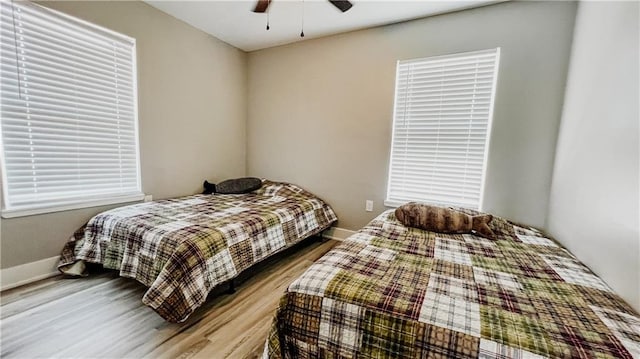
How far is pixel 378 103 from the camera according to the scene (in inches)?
112

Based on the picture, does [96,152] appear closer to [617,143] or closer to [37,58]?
[37,58]

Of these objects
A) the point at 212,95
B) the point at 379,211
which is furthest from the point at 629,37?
the point at 212,95

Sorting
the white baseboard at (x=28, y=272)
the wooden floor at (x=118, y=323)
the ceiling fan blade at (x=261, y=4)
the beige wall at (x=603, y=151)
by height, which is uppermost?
the ceiling fan blade at (x=261, y=4)

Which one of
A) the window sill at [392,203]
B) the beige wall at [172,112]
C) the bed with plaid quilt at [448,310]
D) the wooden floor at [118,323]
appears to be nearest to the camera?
the bed with plaid quilt at [448,310]

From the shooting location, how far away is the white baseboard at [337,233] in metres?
3.19

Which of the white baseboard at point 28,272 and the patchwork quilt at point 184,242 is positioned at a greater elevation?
the patchwork quilt at point 184,242

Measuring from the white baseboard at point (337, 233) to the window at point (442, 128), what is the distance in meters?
0.68

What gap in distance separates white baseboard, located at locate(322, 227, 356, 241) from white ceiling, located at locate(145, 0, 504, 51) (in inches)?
93.3

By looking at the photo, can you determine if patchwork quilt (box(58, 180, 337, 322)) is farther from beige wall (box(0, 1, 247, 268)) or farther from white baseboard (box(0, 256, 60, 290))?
beige wall (box(0, 1, 247, 268))

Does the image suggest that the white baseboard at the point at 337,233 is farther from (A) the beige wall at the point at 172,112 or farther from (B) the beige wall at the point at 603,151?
(B) the beige wall at the point at 603,151

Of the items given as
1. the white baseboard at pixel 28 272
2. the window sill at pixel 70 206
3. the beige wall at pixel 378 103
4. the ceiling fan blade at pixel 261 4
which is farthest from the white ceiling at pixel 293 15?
the white baseboard at pixel 28 272

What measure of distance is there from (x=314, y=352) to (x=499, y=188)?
2.25 m

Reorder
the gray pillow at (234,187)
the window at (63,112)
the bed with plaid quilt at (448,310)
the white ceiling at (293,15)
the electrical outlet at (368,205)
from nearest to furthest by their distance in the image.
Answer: the bed with plaid quilt at (448,310) → the window at (63,112) → the white ceiling at (293,15) → the electrical outlet at (368,205) → the gray pillow at (234,187)

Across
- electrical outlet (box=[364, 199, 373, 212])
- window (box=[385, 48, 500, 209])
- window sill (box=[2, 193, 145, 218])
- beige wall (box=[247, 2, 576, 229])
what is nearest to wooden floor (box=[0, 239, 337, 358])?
window sill (box=[2, 193, 145, 218])
